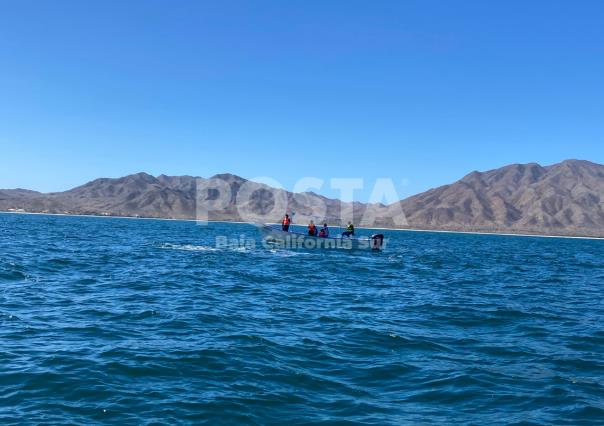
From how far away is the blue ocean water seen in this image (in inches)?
368

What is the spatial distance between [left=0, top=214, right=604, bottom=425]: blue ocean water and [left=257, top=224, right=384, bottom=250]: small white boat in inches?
1138

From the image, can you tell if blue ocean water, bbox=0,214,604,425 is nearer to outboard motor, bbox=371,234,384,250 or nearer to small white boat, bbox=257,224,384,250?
small white boat, bbox=257,224,384,250

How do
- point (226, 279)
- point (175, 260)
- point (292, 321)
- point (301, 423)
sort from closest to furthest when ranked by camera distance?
point (301, 423) < point (292, 321) < point (226, 279) < point (175, 260)

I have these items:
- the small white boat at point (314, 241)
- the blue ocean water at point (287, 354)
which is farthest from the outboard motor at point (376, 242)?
the blue ocean water at point (287, 354)

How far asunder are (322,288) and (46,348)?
15.5 meters

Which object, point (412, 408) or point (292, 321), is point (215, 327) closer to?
point (292, 321)

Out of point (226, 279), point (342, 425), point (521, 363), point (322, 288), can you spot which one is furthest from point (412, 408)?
point (226, 279)

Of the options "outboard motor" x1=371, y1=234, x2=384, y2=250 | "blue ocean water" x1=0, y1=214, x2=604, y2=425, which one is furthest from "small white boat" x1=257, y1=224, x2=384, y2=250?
"blue ocean water" x1=0, y1=214, x2=604, y2=425

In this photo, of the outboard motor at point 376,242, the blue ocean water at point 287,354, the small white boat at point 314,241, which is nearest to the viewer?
the blue ocean water at point 287,354

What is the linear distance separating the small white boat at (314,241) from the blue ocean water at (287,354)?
28906 millimetres

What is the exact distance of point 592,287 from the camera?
100 ft

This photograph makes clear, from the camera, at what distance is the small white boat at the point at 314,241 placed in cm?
5500

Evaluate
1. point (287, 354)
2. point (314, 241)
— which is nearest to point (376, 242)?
point (314, 241)

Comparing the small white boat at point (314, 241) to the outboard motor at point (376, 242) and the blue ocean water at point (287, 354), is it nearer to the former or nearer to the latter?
the outboard motor at point (376, 242)
